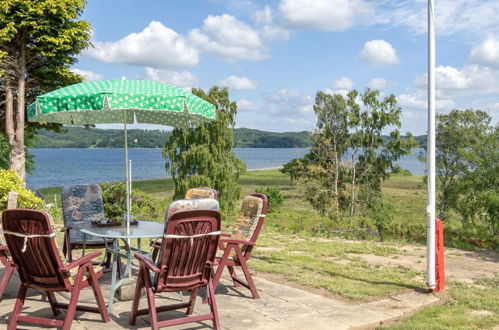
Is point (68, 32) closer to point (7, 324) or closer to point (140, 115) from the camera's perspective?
point (140, 115)

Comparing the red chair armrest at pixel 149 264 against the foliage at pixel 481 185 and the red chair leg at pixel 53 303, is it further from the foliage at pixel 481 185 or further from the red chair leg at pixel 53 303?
the foliage at pixel 481 185

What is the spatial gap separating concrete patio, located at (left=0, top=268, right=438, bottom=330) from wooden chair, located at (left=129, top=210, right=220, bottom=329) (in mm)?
432

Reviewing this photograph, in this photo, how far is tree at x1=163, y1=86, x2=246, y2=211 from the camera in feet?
84.0

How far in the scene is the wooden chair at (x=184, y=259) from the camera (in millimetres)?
3754

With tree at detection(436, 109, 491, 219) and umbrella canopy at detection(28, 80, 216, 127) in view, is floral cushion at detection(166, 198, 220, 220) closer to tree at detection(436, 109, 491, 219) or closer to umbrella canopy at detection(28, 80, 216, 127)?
umbrella canopy at detection(28, 80, 216, 127)

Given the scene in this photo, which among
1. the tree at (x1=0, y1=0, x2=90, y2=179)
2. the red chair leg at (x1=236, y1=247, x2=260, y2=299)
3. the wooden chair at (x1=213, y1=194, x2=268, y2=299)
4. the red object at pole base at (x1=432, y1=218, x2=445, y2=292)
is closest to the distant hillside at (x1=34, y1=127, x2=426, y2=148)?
the tree at (x1=0, y1=0, x2=90, y2=179)

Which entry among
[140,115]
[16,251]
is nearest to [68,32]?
[140,115]

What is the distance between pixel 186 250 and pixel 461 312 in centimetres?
286

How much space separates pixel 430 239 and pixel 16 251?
4.21 metres

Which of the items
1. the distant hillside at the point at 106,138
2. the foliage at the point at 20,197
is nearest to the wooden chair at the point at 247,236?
the foliage at the point at 20,197

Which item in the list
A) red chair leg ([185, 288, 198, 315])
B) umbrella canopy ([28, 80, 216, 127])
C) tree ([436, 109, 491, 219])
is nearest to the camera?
red chair leg ([185, 288, 198, 315])

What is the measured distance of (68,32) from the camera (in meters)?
15.5

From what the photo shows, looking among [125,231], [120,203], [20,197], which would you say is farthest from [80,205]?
[120,203]

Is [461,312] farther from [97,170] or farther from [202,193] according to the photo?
[97,170]
